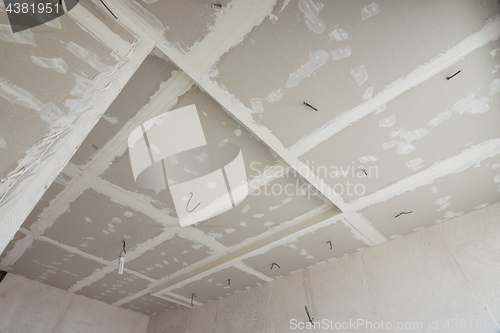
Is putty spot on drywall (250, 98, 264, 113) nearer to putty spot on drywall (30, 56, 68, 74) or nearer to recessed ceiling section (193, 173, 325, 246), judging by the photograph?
recessed ceiling section (193, 173, 325, 246)

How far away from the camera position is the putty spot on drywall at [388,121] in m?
1.89

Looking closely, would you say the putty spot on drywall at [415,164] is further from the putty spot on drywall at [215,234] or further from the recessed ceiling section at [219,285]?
the recessed ceiling section at [219,285]

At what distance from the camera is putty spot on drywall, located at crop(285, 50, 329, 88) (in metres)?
1.61

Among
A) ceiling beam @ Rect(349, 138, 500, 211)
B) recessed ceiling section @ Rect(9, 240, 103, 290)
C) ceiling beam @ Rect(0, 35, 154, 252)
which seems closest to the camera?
ceiling beam @ Rect(0, 35, 154, 252)

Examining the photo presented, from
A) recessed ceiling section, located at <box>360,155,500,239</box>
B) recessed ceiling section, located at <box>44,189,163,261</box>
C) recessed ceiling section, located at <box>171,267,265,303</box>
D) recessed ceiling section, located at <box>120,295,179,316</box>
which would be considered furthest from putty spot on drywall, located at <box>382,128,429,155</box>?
recessed ceiling section, located at <box>120,295,179,316</box>

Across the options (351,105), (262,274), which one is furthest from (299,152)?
(262,274)

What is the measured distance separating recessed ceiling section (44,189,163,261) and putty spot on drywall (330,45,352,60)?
2.19m

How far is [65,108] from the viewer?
1165mm

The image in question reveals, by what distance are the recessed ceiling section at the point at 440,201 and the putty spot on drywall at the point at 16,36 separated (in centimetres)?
260

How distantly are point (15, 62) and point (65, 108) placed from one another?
0.22m

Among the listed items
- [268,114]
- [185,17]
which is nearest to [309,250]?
[268,114]

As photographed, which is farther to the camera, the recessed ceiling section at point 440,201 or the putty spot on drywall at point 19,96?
the recessed ceiling section at point 440,201

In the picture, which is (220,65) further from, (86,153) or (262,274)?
(262,274)
